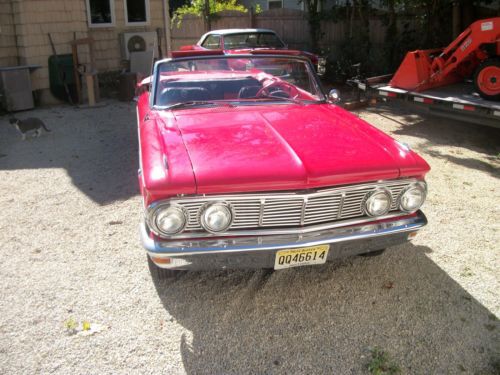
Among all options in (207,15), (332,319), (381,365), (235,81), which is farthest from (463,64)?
(207,15)

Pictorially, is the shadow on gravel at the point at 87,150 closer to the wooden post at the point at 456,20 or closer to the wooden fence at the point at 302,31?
the wooden fence at the point at 302,31

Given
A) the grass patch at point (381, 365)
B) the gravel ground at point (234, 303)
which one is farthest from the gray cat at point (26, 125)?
the grass patch at point (381, 365)

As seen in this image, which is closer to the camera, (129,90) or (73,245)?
(73,245)

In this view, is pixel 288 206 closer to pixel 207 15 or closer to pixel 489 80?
pixel 489 80

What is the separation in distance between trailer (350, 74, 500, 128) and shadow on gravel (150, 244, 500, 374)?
A: 4121 millimetres

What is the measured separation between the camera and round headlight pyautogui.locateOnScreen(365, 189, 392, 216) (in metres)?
3.18

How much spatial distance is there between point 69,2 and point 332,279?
9.53 metres

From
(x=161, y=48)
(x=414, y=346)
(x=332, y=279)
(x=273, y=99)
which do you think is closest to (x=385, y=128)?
(x=273, y=99)

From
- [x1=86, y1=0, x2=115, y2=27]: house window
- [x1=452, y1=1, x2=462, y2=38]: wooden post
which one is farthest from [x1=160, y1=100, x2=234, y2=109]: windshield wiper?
[x1=452, y1=1, x2=462, y2=38]: wooden post

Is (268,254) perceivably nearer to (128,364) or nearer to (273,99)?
(128,364)

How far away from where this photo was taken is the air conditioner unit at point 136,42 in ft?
39.3

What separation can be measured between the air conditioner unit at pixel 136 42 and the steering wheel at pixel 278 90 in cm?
822

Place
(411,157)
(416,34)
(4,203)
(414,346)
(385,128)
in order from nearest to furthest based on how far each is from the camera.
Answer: (414,346), (411,157), (4,203), (385,128), (416,34)

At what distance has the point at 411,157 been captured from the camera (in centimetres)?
331
